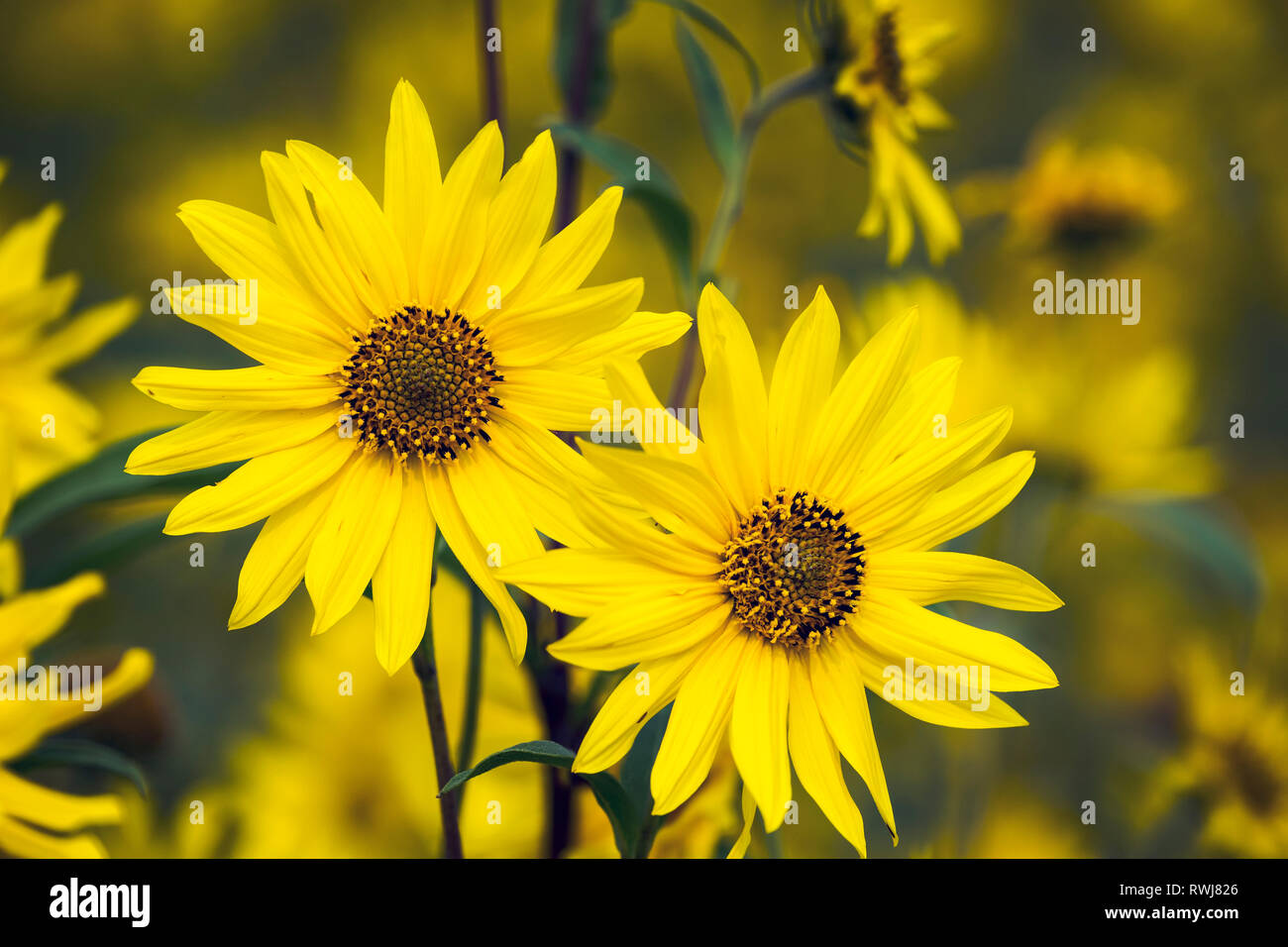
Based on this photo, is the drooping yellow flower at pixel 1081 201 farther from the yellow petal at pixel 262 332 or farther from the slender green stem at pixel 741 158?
the yellow petal at pixel 262 332

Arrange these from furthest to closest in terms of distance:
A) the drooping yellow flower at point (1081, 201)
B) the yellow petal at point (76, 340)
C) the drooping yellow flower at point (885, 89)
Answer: the drooping yellow flower at point (1081, 201), the yellow petal at point (76, 340), the drooping yellow flower at point (885, 89)

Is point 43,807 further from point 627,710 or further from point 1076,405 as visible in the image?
point 1076,405

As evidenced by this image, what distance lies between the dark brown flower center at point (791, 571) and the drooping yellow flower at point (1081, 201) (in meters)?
0.82

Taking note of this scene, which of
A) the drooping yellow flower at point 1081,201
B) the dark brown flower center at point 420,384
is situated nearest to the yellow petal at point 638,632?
the dark brown flower center at point 420,384

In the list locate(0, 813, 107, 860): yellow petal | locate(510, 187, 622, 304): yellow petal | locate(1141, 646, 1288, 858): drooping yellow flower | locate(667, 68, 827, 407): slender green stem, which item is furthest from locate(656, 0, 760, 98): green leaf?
locate(1141, 646, 1288, 858): drooping yellow flower

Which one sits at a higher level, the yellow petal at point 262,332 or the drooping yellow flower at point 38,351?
the drooping yellow flower at point 38,351

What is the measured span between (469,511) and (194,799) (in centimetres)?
43

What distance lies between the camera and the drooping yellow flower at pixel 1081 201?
1.22m

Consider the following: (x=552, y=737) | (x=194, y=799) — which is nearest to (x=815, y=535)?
(x=552, y=737)

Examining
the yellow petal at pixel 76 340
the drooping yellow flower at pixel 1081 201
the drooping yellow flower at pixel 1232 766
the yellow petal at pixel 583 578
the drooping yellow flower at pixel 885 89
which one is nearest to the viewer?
the yellow petal at pixel 583 578

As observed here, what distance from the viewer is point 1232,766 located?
91 centimetres

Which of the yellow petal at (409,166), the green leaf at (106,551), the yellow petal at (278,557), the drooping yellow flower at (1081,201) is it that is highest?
the drooping yellow flower at (1081,201)

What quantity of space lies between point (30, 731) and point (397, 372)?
0.24m

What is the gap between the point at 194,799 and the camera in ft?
2.54
